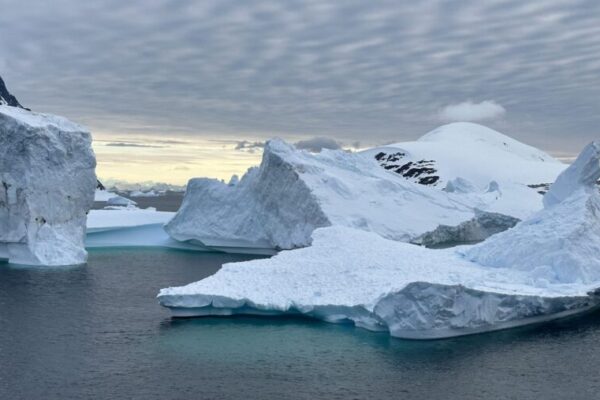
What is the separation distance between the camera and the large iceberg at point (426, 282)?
637 inches

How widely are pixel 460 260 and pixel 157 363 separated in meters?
11.5

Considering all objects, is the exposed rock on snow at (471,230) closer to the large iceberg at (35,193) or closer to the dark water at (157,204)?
the large iceberg at (35,193)

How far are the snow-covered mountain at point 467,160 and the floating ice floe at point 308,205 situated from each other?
1403 inches

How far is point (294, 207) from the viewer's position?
1252 inches

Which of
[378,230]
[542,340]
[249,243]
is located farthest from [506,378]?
[249,243]

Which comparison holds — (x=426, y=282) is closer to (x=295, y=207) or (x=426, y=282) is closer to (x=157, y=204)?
(x=295, y=207)

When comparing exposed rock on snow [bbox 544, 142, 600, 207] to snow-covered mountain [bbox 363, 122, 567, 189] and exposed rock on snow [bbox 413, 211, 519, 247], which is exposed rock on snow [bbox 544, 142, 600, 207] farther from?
snow-covered mountain [bbox 363, 122, 567, 189]

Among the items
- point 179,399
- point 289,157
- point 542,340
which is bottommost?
point 179,399

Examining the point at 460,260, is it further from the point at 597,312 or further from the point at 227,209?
the point at 227,209

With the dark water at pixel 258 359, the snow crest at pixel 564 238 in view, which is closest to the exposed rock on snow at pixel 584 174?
the snow crest at pixel 564 238

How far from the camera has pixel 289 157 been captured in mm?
32812

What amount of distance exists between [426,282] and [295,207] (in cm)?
1635

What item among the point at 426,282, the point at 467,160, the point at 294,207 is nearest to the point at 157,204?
the point at 467,160

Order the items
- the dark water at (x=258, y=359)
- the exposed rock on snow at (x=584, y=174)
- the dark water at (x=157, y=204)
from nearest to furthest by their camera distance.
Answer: the dark water at (x=258, y=359) → the exposed rock on snow at (x=584, y=174) → the dark water at (x=157, y=204)
